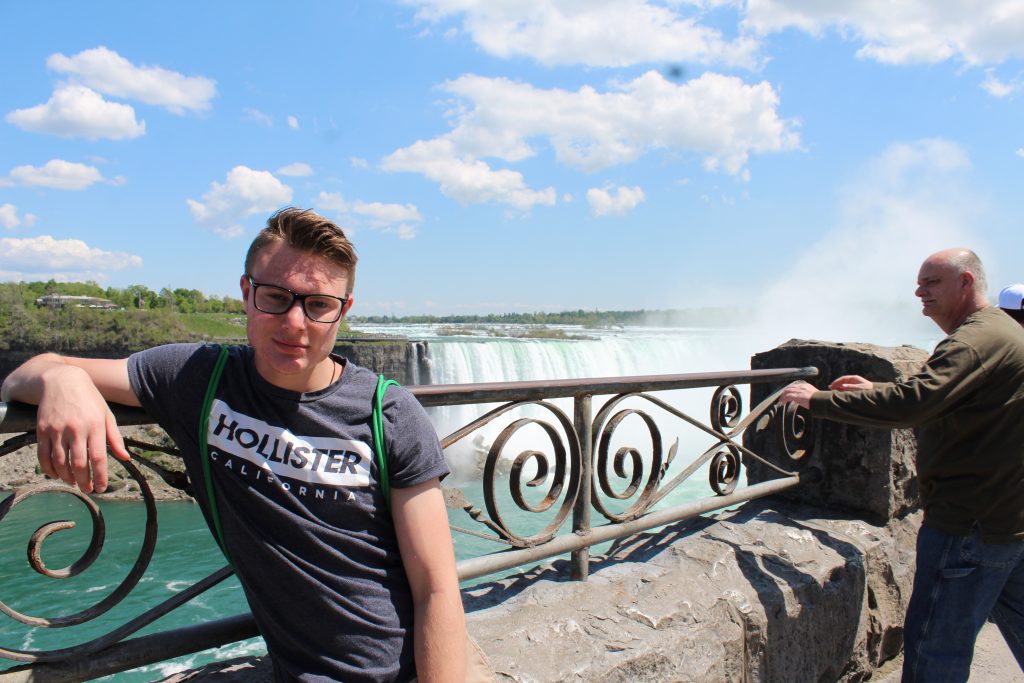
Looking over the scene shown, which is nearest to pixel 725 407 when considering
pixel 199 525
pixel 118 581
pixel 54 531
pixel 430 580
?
pixel 430 580

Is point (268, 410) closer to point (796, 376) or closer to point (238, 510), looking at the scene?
point (238, 510)

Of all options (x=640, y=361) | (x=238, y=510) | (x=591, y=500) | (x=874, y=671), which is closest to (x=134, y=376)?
(x=238, y=510)

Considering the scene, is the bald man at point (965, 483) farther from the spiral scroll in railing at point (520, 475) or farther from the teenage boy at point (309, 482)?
the teenage boy at point (309, 482)

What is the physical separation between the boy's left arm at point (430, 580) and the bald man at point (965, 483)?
5.34 feet

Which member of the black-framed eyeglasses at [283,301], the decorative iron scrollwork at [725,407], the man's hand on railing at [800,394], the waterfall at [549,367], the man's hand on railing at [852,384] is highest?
the black-framed eyeglasses at [283,301]

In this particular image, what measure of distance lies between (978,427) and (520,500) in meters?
1.48

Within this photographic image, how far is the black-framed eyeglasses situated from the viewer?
4.29 ft

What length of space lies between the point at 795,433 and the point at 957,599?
115 cm

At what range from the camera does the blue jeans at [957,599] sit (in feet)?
7.20

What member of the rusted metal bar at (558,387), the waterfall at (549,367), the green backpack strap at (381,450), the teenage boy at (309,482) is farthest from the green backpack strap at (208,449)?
the waterfall at (549,367)

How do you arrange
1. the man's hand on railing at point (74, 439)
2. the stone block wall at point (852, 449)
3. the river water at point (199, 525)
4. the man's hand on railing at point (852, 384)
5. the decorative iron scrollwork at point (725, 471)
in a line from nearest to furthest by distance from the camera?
the man's hand on railing at point (74, 439)
the man's hand on railing at point (852, 384)
the decorative iron scrollwork at point (725, 471)
the stone block wall at point (852, 449)
the river water at point (199, 525)

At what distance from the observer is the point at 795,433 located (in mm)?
3293

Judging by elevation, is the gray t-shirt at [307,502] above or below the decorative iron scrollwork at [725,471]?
above

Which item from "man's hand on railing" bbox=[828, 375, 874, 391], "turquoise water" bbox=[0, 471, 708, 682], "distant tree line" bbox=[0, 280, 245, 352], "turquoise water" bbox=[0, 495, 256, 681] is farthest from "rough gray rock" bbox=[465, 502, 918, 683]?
"distant tree line" bbox=[0, 280, 245, 352]
